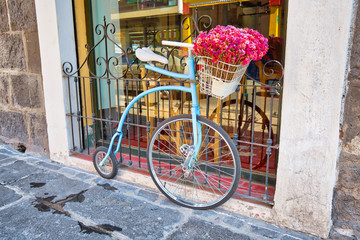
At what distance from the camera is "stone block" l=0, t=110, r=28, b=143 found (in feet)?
13.2

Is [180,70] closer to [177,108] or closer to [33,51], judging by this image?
[177,108]

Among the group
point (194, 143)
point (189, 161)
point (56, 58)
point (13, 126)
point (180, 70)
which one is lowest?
point (13, 126)

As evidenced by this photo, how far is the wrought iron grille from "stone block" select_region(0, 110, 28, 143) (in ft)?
3.11

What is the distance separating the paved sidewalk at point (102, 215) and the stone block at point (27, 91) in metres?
1.03

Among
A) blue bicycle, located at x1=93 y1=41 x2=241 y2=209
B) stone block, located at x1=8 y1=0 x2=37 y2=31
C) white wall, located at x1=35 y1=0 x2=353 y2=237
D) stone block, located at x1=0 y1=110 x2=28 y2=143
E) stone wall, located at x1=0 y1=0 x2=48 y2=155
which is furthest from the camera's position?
stone block, located at x1=0 y1=110 x2=28 y2=143

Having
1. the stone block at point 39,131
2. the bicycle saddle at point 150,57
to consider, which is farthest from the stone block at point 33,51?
the bicycle saddle at point 150,57

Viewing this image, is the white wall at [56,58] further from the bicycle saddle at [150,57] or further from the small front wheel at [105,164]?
the bicycle saddle at [150,57]

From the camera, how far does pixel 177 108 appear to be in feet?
12.0

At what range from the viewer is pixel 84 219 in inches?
93.7

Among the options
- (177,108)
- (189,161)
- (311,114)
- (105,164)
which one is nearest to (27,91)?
(105,164)

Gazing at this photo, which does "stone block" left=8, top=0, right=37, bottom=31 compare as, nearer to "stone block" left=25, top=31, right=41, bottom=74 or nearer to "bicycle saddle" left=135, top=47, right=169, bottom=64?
"stone block" left=25, top=31, right=41, bottom=74

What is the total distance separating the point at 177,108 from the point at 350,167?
2.08m

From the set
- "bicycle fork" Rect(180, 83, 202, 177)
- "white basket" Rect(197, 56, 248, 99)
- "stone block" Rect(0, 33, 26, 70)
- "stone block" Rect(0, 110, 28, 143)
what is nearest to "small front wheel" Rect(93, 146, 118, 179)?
"bicycle fork" Rect(180, 83, 202, 177)

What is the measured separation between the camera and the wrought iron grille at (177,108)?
274 cm
